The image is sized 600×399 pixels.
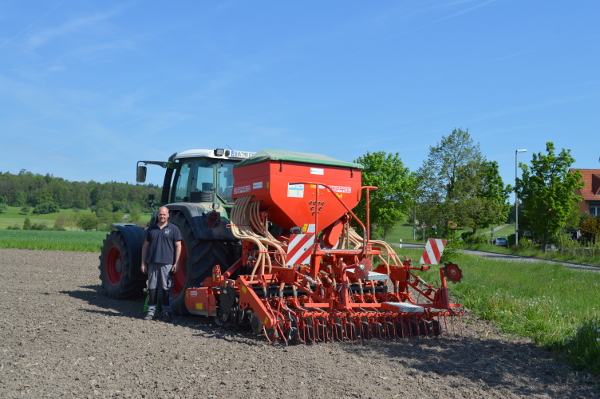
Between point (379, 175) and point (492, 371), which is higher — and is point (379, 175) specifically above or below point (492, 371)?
above

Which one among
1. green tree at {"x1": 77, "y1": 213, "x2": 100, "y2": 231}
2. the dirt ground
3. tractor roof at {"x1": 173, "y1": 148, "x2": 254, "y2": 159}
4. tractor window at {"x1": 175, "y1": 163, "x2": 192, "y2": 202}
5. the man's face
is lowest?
the dirt ground

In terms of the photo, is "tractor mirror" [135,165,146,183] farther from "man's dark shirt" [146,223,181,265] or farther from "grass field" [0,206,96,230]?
"grass field" [0,206,96,230]

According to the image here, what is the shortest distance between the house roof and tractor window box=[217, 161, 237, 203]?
47.8 m

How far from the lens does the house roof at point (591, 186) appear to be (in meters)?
48.6

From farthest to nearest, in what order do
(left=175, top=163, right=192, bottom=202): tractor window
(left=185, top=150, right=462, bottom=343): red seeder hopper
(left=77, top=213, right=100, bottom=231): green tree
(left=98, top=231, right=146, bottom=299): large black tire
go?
(left=77, top=213, right=100, bottom=231): green tree → (left=98, top=231, right=146, bottom=299): large black tire → (left=175, top=163, right=192, bottom=202): tractor window → (left=185, top=150, right=462, bottom=343): red seeder hopper

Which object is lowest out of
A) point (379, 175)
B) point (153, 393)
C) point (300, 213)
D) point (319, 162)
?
point (153, 393)

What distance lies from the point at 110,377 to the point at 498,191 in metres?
51.7

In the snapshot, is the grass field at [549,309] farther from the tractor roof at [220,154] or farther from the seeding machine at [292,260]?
the tractor roof at [220,154]

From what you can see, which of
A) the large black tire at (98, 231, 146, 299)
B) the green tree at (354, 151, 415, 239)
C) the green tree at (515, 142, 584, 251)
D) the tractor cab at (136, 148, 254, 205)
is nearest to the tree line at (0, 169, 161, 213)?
the green tree at (354, 151, 415, 239)

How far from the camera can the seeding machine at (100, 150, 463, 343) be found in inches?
238

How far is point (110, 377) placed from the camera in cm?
444

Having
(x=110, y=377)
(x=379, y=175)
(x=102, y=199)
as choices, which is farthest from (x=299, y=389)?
(x=102, y=199)

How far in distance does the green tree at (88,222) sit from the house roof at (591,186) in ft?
164

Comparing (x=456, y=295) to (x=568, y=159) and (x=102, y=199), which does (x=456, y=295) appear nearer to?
(x=568, y=159)
